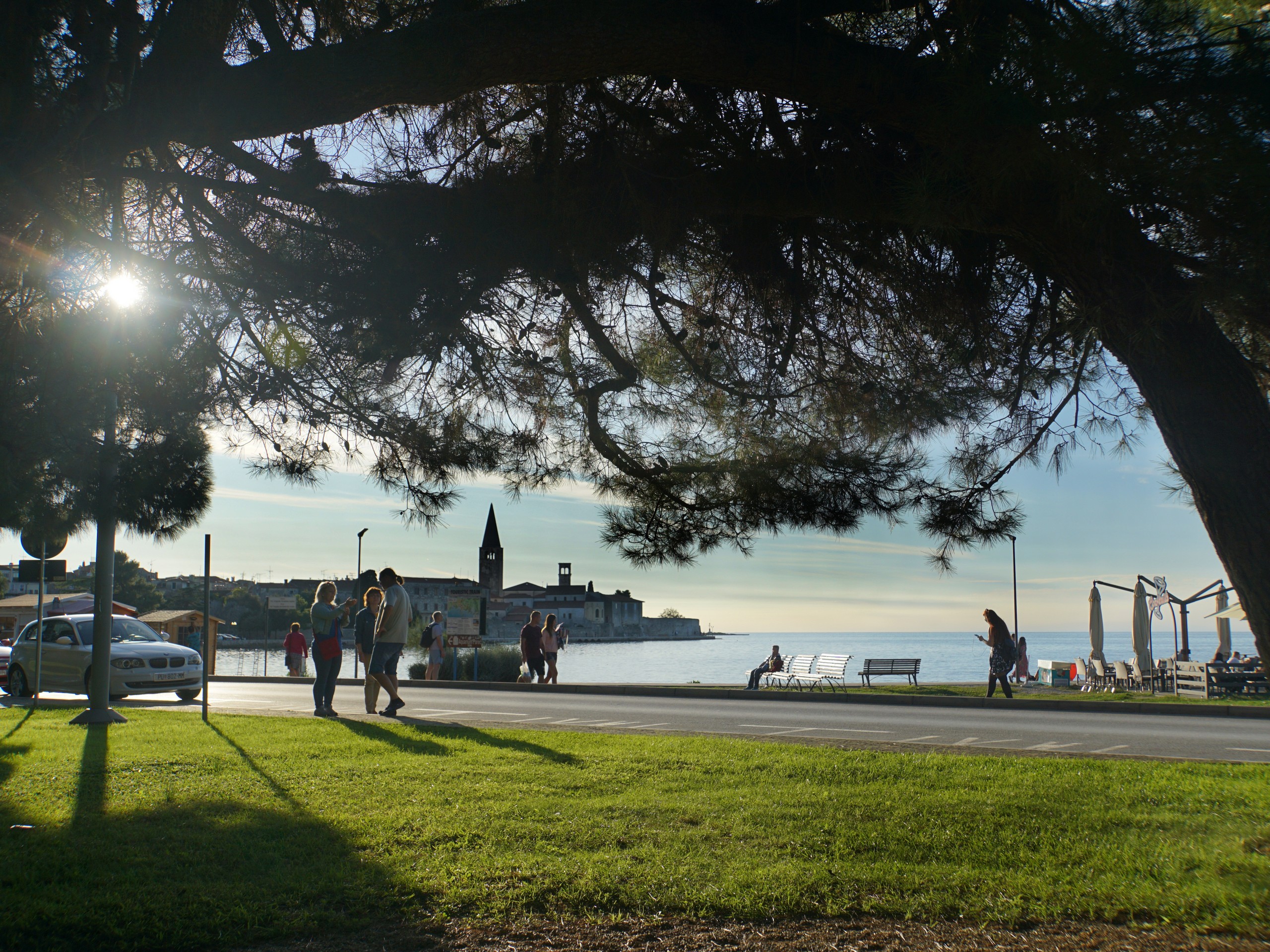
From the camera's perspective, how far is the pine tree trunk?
141 inches

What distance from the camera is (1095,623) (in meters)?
24.2

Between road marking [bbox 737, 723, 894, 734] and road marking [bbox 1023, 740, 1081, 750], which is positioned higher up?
road marking [bbox 1023, 740, 1081, 750]

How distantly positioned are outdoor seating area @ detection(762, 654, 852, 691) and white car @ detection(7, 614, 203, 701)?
1232 cm

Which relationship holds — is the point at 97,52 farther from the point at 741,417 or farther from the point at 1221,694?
the point at 1221,694

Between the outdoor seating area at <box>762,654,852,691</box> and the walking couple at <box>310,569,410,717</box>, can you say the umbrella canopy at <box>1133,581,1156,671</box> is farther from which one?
the walking couple at <box>310,569,410,717</box>

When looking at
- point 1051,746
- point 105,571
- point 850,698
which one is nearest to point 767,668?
point 850,698

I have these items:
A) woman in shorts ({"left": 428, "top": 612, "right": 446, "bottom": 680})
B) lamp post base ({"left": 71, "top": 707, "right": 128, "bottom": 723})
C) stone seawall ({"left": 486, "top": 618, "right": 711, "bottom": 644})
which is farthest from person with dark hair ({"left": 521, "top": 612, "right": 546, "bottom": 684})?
stone seawall ({"left": 486, "top": 618, "right": 711, "bottom": 644})

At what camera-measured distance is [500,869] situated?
4.13 meters

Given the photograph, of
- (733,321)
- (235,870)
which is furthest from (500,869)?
(733,321)

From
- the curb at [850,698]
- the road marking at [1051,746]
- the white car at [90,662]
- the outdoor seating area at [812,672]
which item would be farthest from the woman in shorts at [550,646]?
the road marking at [1051,746]

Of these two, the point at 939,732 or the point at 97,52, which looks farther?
the point at 939,732

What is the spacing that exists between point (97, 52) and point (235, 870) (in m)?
3.65

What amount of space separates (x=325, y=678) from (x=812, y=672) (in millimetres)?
12950

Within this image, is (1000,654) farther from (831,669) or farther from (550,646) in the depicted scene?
(550,646)
